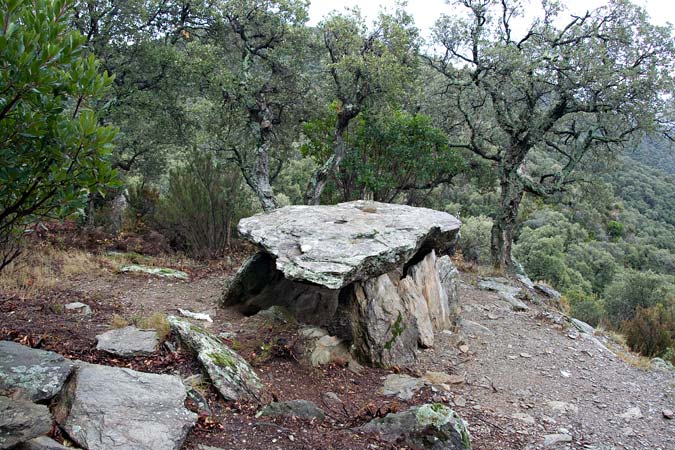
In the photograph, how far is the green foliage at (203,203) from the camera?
10.8 meters

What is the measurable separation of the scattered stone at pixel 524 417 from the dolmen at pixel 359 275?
1.45 meters

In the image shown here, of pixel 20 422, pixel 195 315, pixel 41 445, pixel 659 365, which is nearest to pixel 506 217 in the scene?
pixel 659 365

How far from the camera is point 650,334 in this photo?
12602 mm

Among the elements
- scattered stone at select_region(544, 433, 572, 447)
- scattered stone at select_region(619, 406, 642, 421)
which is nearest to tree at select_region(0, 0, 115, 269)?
scattered stone at select_region(544, 433, 572, 447)

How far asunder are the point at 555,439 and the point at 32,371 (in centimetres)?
503

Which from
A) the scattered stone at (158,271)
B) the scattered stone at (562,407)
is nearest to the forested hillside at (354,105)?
the scattered stone at (158,271)

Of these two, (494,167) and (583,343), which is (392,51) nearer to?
(494,167)

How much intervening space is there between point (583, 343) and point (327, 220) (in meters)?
4.98

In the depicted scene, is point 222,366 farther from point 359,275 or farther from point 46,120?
point 46,120

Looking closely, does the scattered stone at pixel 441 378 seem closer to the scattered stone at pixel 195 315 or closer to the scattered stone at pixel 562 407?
the scattered stone at pixel 562 407

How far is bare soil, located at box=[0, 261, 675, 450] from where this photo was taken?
4.29 metres

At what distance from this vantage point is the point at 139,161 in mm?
13805

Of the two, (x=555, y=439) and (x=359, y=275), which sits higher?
(x=359, y=275)

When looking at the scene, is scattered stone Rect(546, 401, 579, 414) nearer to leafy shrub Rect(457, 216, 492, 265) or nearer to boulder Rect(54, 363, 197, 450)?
boulder Rect(54, 363, 197, 450)
